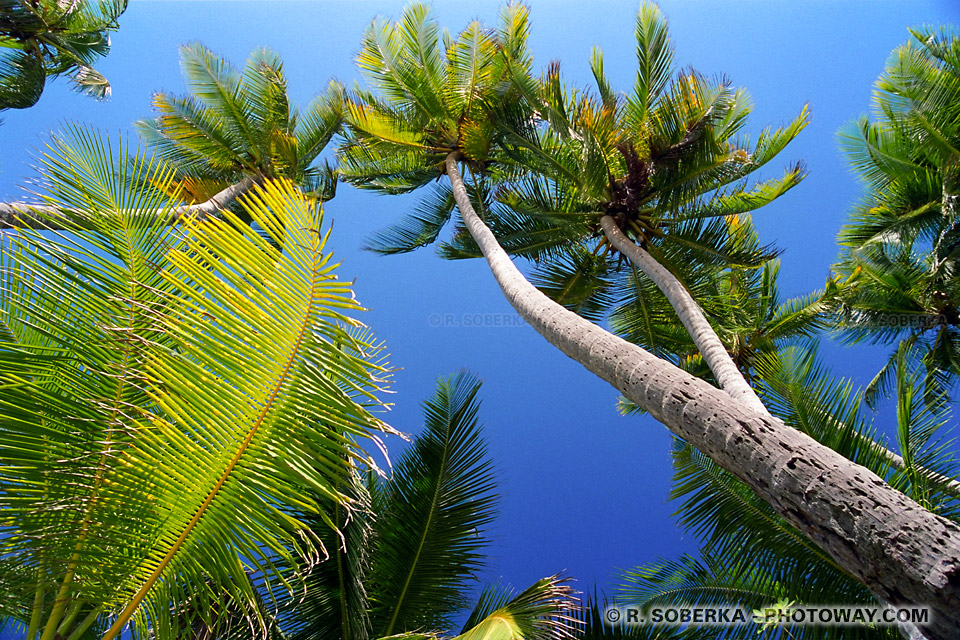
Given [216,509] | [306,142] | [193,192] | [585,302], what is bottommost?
[216,509]

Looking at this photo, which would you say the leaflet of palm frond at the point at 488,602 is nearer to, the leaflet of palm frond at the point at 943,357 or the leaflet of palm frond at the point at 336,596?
the leaflet of palm frond at the point at 336,596

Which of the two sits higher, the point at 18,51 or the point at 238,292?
the point at 18,51

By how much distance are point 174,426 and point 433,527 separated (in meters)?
4.21

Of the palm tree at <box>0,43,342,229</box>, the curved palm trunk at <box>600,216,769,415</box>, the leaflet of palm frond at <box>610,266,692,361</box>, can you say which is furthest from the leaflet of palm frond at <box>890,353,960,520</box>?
the palm tree at <box>0,43,342,229</box>

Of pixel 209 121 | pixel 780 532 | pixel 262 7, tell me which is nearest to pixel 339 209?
pixel 262 7

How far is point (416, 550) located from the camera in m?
5.86

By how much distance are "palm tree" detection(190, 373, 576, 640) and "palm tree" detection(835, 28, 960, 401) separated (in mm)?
8207

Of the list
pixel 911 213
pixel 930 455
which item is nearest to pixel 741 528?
pixel 930 455

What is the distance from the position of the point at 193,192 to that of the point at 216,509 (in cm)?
756

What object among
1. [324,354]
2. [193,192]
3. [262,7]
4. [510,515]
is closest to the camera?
[324,354]

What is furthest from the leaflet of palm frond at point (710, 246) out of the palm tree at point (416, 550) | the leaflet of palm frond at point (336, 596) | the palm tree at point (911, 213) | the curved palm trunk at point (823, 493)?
the leaflet of palm frond at point (336, 596)

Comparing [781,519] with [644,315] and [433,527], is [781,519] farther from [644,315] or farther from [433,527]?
[644,315]

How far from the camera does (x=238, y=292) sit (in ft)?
7.75

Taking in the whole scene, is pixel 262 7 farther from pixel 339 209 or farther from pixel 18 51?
pixel 18 51
